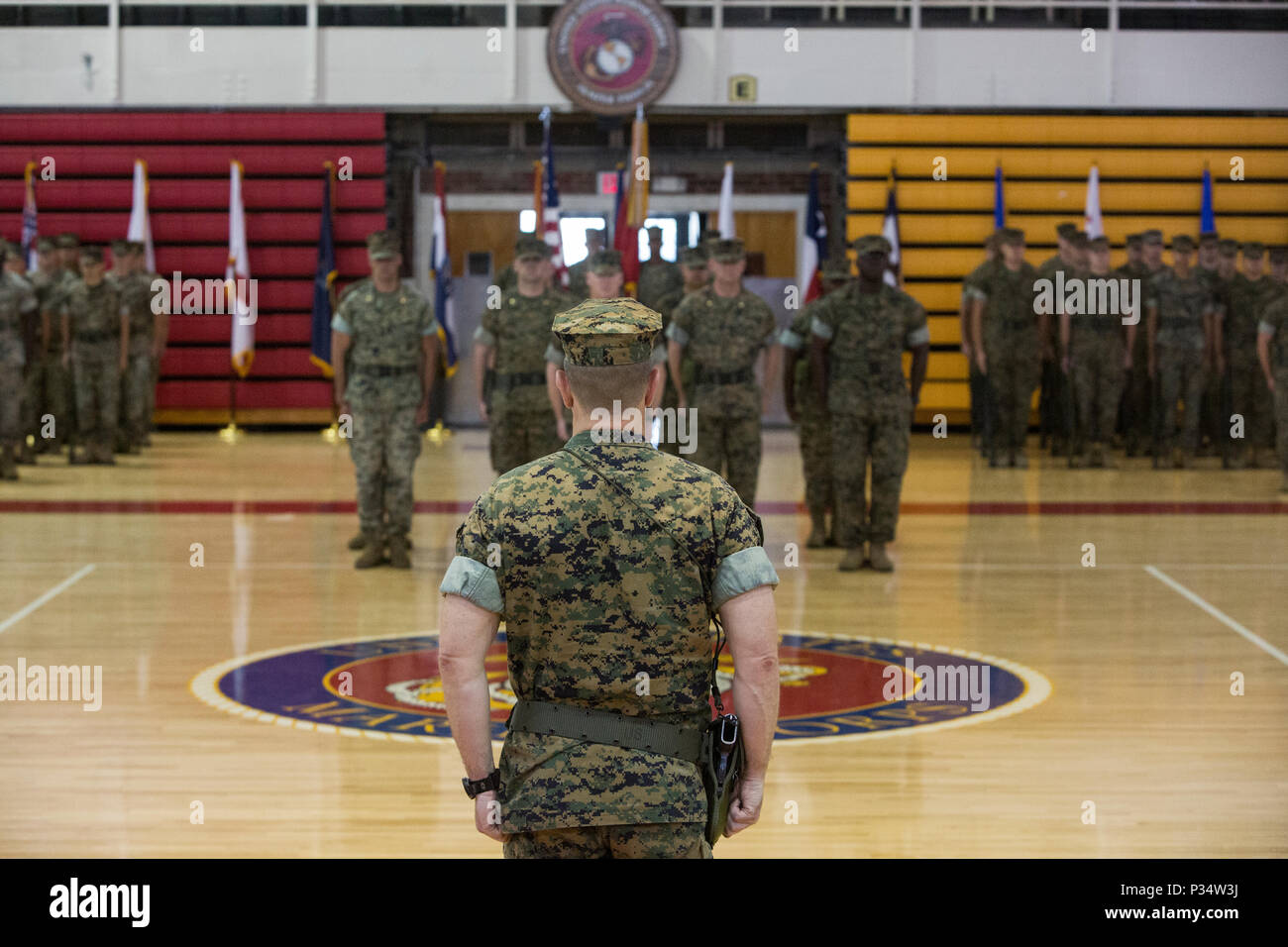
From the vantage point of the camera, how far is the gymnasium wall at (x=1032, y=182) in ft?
54.7

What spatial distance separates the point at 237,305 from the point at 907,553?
8516 mm

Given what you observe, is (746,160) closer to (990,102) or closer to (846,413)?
(990,102)

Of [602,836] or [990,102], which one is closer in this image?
[602,836]

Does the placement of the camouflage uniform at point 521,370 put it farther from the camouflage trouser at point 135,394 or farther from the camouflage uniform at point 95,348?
the camouflage trouser at point 135,394

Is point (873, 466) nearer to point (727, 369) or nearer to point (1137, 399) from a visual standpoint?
point (727, 369)

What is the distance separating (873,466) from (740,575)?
608cm

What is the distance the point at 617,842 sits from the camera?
2648mm

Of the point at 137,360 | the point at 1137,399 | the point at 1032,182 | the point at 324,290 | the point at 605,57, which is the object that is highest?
the point at 605,57

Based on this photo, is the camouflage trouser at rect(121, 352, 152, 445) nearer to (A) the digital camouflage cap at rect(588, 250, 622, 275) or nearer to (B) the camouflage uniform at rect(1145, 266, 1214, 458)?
(A) the digital camouflage cap at rect(588, 250, 622, 275)

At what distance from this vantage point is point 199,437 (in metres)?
16.4

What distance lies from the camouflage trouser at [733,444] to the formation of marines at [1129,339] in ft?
16.0
